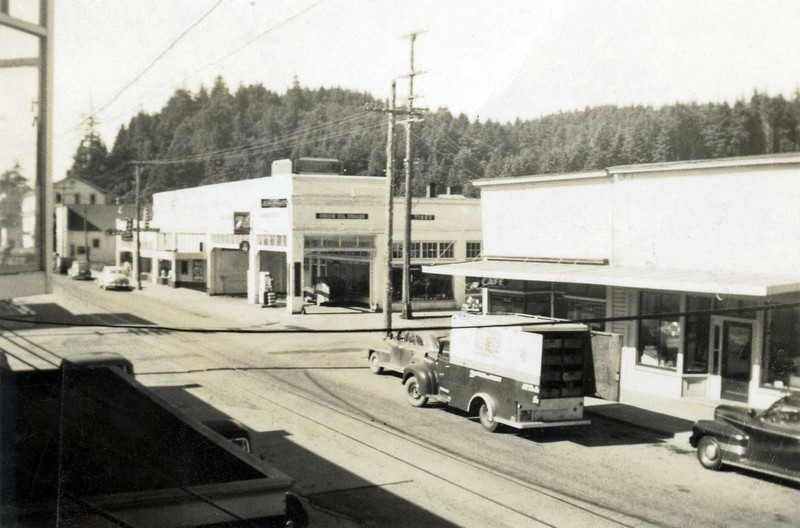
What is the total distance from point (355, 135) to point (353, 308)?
73.6 feet

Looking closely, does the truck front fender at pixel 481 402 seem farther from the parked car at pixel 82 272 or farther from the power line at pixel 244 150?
the parked car at pixel 82 272

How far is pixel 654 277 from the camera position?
17578 millimetres

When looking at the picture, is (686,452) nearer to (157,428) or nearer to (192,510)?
(157,428)

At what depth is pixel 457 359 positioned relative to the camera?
1570 centimetres

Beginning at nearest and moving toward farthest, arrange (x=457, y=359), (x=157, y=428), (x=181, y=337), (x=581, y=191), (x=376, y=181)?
(x=157, y=428), (x=457, y=359), (x=581, y=191), (x=181, y=337), (x=376, y=181)

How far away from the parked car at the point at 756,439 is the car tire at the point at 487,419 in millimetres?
3907

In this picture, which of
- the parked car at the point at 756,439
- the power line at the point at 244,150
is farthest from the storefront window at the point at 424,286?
the parked car at the point at 756,439

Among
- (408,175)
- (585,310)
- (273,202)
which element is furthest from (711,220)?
(273,202)

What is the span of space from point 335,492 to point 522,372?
5.01 meters

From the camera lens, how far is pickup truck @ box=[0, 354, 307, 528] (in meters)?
4.92

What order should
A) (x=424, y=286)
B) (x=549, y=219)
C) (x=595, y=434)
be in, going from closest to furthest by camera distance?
(x=595, y=434)
(x=549, y=219)
(x=424, y=286)

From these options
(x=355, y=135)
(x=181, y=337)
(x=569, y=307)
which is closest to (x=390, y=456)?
(x=569, y=307)

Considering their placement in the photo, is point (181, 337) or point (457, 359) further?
point (181, 337)

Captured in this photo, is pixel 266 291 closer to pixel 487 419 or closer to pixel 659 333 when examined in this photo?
pixel 659 333
